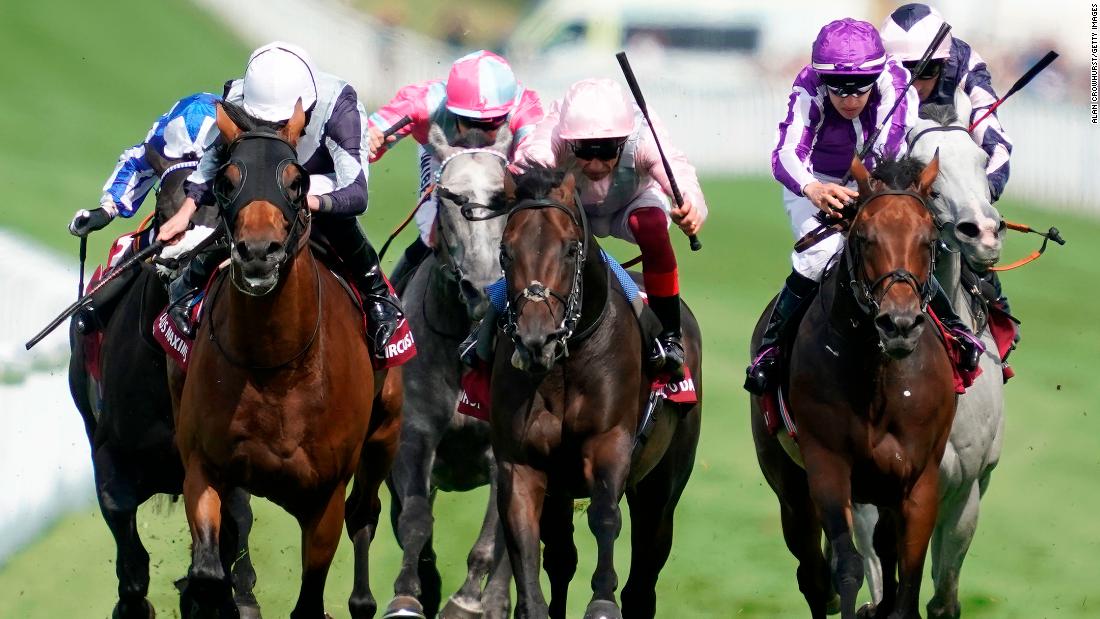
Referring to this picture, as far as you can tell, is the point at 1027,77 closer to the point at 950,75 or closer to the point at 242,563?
the point at 950,75

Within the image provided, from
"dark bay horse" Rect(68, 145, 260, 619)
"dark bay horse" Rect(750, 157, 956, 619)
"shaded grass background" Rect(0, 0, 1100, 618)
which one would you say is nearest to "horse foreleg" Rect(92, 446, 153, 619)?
"dark bay horse" Rect(68, 145, 260, 619)

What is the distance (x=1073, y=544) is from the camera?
11.4m

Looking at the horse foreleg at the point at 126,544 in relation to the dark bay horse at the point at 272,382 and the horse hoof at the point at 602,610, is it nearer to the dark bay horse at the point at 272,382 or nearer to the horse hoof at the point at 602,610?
the dark bay horse at the point at 272,382

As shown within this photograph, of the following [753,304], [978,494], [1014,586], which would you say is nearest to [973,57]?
[978,494]

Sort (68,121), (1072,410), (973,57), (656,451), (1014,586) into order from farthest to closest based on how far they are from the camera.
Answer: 1. (68,121)
2. (1072,410)
3. (1014,586)
4. (973,57)
5. (656,451)

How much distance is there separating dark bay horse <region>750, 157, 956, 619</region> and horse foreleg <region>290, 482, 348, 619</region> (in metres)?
1.96

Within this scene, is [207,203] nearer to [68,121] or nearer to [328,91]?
[328,91]

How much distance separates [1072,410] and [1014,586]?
9.31ft

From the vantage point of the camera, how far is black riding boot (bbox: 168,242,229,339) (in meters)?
7.83

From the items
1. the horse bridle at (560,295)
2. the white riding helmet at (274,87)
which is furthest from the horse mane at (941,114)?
the white riding helmet at (274,87)

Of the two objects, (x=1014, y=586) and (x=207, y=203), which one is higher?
(x=207, y=203)

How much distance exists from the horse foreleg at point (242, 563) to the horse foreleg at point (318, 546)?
457 millimetres

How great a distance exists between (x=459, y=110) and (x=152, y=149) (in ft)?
5.14

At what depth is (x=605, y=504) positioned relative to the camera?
755 cm
